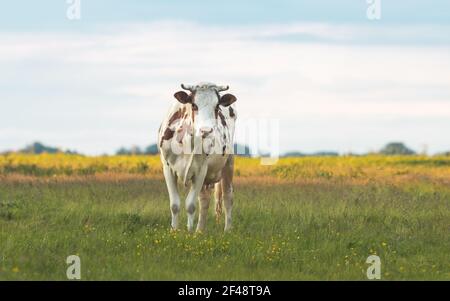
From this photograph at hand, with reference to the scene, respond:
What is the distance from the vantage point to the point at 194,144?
588 inches

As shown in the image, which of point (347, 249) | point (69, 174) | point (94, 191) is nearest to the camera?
point (347, 249)

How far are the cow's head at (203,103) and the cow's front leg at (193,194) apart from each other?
1.03m

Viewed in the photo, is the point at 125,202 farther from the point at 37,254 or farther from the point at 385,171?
the point at 385,171

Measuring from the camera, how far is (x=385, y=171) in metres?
33.9

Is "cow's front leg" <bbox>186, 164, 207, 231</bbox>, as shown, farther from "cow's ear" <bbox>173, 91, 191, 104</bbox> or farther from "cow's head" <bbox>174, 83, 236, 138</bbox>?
"cow's ear" <bbox>173, 91, 191, 104</bbox>

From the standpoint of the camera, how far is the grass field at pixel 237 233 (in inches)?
484

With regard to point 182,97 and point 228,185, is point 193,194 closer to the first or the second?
point 228,185

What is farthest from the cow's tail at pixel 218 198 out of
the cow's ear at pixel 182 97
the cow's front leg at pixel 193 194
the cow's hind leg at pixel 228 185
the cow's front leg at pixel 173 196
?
the cow's ear at pixel 182 97

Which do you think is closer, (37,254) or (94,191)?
(37,254)

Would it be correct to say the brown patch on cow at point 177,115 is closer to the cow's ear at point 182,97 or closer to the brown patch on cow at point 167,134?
the brown patch on cow at point 167,134

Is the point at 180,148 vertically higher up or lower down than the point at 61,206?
higher up

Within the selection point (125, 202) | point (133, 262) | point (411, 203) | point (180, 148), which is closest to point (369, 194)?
point (411, 203)

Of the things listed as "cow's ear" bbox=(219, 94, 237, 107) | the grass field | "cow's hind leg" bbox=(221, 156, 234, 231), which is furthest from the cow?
the grass field
